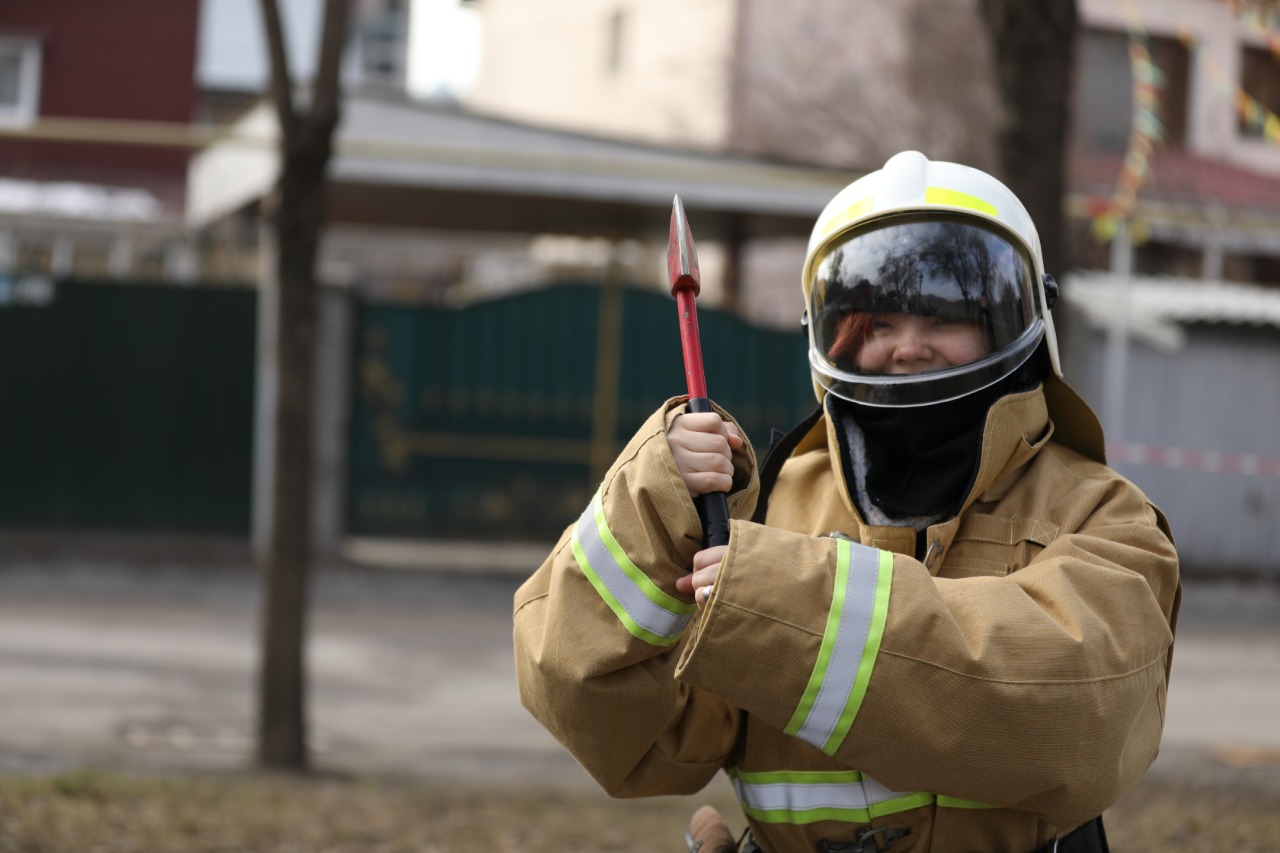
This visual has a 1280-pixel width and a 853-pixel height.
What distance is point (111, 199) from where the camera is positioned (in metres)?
20.4

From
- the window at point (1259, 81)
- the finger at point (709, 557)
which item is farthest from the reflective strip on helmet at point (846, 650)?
the window at point (1259, 81)

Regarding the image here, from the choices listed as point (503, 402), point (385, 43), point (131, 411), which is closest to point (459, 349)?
point (503, 402)

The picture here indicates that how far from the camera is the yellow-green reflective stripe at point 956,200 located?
7.50 feet

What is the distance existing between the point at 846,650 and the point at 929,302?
0.61m

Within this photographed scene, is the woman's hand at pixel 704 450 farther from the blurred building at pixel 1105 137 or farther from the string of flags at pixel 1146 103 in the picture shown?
the blurred building at pixel 1105 137

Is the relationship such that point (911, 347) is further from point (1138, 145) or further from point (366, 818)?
point (1138, 145)

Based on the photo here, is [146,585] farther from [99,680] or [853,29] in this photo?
[853,29]

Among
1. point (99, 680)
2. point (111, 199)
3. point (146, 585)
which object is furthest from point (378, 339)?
point (111, 199)

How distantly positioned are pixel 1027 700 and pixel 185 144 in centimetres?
1034

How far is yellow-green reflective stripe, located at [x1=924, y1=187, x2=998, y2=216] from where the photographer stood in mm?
2287

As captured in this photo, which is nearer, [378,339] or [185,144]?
[185,144]

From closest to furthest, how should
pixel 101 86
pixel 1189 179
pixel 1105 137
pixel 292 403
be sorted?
pixel 292 403 → pixel 1189 179 → pixel 1105 137 → pixel 101 86

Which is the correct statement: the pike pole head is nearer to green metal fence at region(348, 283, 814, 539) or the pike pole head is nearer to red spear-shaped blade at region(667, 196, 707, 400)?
red spear-shaped blade at region(667, 196, 707, 400)

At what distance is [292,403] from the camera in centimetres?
632
